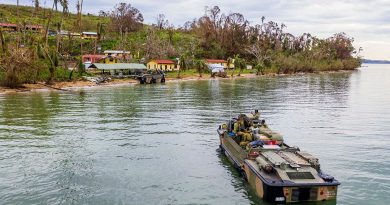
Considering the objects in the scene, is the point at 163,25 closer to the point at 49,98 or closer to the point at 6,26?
the point at 6,26

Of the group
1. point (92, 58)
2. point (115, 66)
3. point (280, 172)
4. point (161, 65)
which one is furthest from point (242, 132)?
point (92, 58)

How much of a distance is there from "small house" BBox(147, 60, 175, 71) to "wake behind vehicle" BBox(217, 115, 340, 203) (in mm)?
90017

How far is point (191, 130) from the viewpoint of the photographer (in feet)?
114

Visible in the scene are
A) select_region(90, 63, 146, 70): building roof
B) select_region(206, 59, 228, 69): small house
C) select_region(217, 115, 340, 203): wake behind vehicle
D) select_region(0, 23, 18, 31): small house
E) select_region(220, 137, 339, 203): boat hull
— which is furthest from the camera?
select_region(206, 59, 228, 69): small house

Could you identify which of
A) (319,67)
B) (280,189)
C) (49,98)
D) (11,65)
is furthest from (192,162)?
(319,67)

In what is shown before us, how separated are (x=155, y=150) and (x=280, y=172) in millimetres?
12286

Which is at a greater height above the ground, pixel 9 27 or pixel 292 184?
pixel 9 27

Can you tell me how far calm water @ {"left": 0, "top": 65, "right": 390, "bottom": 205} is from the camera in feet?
63.5

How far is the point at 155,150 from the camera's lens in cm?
2755

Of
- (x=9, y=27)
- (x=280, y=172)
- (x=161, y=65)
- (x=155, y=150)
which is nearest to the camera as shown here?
(x=280, y=172)

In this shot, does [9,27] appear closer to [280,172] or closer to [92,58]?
[92,58]

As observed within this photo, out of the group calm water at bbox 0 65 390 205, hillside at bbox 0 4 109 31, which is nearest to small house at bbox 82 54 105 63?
hillside at bbox 0 4 109 31

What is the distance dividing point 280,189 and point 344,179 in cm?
699

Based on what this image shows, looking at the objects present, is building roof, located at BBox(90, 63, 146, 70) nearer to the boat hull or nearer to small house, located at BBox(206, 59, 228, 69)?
small house, located at BBox(206, 59, 228, 69)
